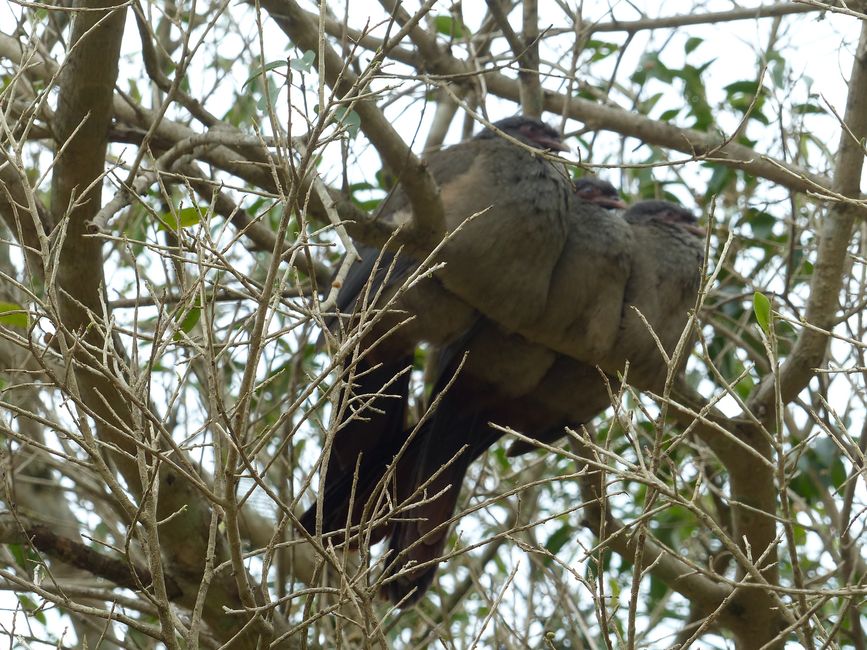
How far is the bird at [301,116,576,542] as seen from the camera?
4402mm

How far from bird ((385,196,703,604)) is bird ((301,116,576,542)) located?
7.0 inches

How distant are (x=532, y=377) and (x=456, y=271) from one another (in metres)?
0.82

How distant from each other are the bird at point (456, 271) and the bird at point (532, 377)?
179 millimetres

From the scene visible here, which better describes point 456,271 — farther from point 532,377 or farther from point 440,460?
point 440,460

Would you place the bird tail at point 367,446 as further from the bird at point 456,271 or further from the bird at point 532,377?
the bird at point 532,377

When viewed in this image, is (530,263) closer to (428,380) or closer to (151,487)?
(428,380)

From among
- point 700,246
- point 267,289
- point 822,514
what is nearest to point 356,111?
point 267,289

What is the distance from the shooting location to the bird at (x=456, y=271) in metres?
4.40

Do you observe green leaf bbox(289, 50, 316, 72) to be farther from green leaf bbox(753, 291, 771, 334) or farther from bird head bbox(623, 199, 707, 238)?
bird head bbox(623, 199, 707, 238)

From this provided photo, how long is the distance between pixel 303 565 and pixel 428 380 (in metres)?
1.10

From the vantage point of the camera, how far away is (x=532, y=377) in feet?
16.1

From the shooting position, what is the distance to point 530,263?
4.48 metres

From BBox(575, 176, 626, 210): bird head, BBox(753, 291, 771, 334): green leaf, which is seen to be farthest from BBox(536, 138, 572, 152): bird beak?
BBox(753, 291, 771, 334): green leaf

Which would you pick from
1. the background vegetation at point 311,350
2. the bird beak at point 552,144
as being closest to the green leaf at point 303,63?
the background vegetation at point 311,350
